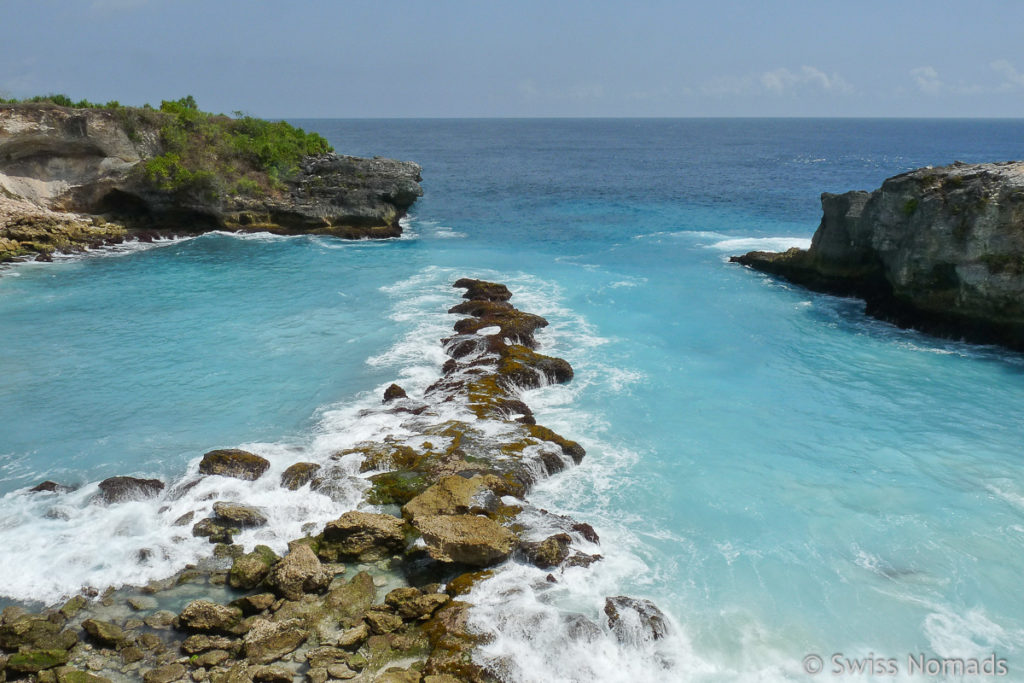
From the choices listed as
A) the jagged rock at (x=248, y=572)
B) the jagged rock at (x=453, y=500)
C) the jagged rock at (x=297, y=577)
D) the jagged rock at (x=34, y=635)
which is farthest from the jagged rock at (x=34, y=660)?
the jagged rock at (x=453, y=500)

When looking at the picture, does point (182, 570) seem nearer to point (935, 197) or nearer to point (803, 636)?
point (803, 636)

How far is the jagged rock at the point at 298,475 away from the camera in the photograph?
17.1 metres

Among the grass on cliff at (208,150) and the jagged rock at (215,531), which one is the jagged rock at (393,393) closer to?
the jagged rock at (215,531)

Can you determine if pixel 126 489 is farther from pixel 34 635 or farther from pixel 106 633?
pixel 106 633

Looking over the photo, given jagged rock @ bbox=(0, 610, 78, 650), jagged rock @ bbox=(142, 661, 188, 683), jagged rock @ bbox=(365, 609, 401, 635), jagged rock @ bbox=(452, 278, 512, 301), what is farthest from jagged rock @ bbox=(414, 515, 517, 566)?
jagged rock @ bbox=(452, 278, 512, 301)

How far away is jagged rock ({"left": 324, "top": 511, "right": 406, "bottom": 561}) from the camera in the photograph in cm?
1480

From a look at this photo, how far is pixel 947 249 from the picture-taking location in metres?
27.9

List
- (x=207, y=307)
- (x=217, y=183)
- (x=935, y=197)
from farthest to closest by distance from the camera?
(x=217, y=183), (x=207, y=307), (x=935, y=197)

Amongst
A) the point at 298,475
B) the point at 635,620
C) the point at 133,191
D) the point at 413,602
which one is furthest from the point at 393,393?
the point at 133,191

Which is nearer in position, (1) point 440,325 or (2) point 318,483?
(2) point 318,483

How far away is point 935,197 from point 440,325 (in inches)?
843

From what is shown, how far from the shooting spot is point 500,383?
75.8 ft

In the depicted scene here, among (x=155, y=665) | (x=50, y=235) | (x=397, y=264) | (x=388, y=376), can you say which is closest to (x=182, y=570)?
(x=155, y=665)

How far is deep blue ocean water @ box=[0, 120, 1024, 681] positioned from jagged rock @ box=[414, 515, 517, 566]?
820mm
